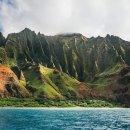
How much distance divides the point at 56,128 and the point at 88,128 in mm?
9902

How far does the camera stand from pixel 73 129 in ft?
326

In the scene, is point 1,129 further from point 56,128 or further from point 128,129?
point 128,129

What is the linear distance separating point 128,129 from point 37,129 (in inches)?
1061

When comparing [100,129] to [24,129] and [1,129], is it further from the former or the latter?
[1,129]

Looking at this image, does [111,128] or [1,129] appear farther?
[111,128]

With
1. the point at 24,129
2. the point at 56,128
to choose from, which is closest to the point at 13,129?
the point at 24,129

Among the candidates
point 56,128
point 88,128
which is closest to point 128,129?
point 88,128

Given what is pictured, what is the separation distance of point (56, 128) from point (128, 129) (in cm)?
2174

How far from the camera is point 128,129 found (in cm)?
9712

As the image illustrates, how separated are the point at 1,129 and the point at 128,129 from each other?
37050 mm

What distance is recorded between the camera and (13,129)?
96.1 meters

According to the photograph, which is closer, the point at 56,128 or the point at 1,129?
the point at 1,129

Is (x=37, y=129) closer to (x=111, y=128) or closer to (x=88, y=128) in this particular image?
(x=88, y=128)

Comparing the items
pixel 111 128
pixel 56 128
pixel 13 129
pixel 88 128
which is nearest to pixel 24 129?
pixel 13 129
